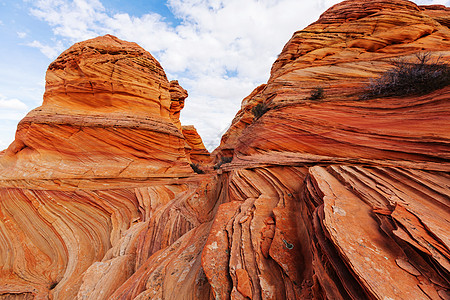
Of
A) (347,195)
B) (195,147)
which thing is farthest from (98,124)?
(195,147)

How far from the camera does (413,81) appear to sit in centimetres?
588

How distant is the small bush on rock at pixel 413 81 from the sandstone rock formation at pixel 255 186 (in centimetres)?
41

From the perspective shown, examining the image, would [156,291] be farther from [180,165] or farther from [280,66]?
[280,66]

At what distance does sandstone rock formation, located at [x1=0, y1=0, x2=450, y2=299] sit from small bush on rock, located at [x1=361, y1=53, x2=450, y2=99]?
41cm

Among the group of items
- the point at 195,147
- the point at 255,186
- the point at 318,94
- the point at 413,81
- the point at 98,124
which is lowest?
the point at 195,147

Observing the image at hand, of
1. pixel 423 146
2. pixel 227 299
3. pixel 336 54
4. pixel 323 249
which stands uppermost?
pixel 336 54

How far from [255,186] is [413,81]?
651 centimetres

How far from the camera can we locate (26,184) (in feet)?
29.5

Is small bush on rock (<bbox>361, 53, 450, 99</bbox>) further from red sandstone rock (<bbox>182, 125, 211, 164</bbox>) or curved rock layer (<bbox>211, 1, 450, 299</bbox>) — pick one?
red sandstone rock (<bbox>182, 125, 211, 164</bbox>)

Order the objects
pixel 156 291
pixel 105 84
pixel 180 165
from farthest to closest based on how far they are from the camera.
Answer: pixel 180 165, pixel 105 84, pixel 156 291

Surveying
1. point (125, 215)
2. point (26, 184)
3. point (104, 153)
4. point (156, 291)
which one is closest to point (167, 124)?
point (104, 153)

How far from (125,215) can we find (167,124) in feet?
23.0

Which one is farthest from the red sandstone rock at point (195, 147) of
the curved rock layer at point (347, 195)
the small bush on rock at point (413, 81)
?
the small bush on rock at point (413, 81)

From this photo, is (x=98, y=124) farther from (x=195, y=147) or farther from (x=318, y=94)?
(x=195, y=147)
